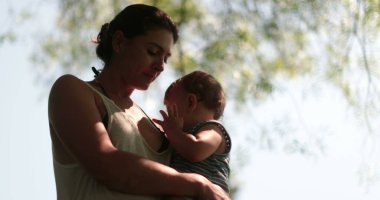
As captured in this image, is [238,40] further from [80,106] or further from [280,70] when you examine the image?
[80,106]

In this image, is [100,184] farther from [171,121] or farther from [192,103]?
[192,103]

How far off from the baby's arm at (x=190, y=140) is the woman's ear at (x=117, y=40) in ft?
0.81

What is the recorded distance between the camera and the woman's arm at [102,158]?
1.58 m

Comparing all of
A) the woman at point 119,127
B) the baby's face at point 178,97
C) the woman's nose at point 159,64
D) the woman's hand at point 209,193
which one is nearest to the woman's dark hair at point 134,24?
the woman at point 119,127

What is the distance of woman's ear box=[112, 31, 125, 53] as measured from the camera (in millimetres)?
1980

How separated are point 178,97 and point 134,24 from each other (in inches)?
12.9

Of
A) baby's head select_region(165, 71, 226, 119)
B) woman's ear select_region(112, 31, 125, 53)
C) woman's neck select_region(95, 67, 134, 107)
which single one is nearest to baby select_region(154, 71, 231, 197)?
baby's head select_region(165, 71, 226, 119)

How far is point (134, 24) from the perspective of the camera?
195 cm

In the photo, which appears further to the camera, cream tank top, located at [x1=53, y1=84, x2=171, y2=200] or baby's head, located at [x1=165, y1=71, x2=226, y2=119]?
baby's head, located at [x1=165, y1=71, x2=226, y2=119]

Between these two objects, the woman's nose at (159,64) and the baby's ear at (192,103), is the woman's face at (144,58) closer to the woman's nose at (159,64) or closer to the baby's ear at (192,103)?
the woman's nose at (159,64)

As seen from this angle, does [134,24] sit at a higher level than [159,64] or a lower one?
higher

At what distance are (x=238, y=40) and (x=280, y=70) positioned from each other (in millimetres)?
369

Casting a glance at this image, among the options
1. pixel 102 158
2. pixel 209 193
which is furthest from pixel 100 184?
pixel 209 193

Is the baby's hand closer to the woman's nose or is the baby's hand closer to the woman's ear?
the woman's nose
